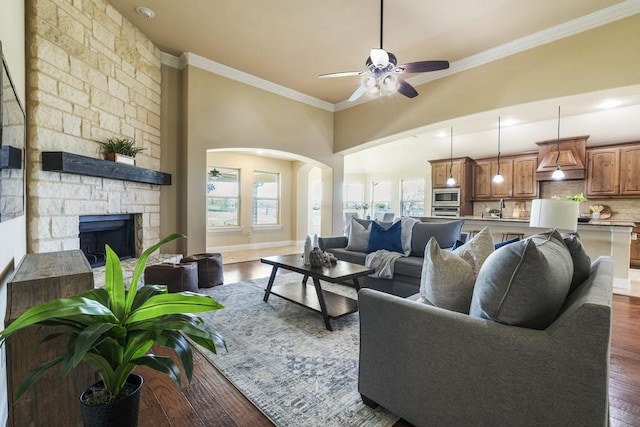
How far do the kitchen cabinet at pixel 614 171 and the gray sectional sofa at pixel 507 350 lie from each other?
20.3 ft

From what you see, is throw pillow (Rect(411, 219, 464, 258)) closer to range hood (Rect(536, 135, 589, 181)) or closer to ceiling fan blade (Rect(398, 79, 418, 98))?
ceiling fan blade (Rect(398, 79, 418, 98))

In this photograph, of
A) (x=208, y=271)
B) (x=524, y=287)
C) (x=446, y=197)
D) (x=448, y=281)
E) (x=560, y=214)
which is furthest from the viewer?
(x=446, y=197)

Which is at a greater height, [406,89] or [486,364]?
[406,89]

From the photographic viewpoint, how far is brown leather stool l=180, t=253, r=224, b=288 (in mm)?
3822

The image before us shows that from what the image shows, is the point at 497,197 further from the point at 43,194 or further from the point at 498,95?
the point at 43,194

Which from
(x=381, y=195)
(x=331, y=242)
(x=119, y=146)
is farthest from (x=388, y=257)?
(x=381, y=195)

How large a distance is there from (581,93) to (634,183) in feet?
13.0

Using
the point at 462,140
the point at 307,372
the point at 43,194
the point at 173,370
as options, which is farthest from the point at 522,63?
the point at 43,194

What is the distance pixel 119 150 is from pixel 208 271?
184 cm

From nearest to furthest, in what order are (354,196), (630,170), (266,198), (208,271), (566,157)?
(208,271)
(630,170)
(566,157)
(266,198)
(354,196)

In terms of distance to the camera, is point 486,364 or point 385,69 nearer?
point 486,364

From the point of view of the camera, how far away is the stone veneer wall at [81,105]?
2631 millimetres

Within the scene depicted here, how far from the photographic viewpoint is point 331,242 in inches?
173

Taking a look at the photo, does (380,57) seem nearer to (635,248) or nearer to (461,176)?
(461,176)
